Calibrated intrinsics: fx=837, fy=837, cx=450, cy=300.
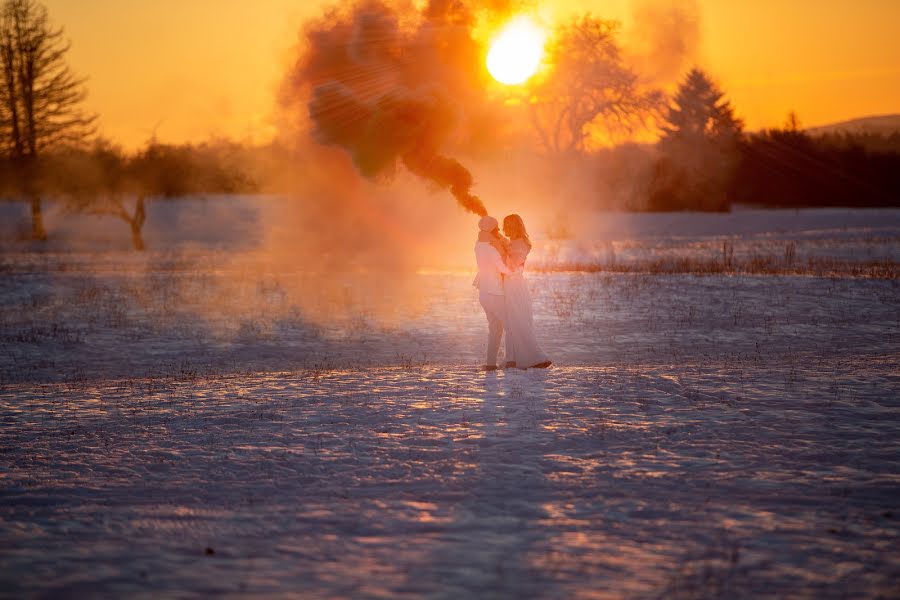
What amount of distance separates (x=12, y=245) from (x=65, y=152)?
840cm

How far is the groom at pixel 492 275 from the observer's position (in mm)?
12047

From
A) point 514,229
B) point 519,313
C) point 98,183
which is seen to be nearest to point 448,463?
point 519,313

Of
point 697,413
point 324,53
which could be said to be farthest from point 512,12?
point 697,413

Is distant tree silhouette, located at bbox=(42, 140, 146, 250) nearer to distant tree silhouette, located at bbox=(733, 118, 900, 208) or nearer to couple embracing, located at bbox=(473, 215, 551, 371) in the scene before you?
couple embracing, located at bbox=(473, 215, 551, 371)

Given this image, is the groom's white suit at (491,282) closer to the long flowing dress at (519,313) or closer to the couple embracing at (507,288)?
the couple embracing at (507,288)

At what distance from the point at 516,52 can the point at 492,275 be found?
20.7 meters

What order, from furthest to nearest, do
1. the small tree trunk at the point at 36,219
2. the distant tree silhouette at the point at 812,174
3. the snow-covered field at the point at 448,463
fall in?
1. the distant tree silhouette at the point at 812,174
2. the small tree trunk at the point at 36,219
3. the snow-covered field at the point at 448,463

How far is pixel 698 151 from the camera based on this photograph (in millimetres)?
65688

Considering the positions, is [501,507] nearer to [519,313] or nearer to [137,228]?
[519,313]

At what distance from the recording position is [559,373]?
1212cm

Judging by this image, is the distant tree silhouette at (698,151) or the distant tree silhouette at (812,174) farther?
the distant tree silhouette at (812,174)

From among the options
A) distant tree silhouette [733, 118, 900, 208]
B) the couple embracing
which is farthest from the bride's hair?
distant tree silhouette [733, 118, 900, 208]

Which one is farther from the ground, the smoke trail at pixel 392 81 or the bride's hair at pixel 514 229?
the smoke trail at pixel 392 81

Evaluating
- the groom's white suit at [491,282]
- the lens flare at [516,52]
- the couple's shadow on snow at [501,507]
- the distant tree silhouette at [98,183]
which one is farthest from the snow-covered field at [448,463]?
the distant tree silhouette at [98,183]
